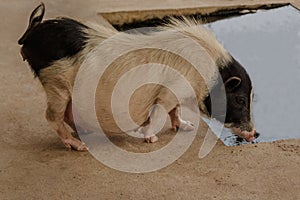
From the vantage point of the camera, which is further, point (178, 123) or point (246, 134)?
point (178, 123)

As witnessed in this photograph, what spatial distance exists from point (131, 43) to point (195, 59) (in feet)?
1.30

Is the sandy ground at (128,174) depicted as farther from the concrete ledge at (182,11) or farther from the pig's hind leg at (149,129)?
the concrete ledge at (182,11)

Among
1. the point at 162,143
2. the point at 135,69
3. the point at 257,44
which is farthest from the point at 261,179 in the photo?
the point at 257,44

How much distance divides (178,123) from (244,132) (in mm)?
466

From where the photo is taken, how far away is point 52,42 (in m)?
3.43

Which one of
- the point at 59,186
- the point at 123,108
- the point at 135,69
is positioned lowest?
the point at 59,186

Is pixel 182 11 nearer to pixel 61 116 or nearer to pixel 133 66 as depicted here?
pixel 133 66

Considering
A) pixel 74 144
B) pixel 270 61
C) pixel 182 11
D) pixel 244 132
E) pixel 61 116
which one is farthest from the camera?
pixel 182 11

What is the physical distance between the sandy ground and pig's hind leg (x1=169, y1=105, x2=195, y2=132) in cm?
9

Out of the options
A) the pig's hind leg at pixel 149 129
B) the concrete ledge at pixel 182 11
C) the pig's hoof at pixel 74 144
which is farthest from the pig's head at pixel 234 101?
the concrete ledge at pixel 182 11

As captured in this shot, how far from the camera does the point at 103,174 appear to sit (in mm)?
3408

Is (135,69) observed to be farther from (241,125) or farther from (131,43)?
(241,125)

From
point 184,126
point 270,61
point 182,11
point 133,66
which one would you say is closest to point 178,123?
point 184,126

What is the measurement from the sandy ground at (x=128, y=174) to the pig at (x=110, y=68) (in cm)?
20
